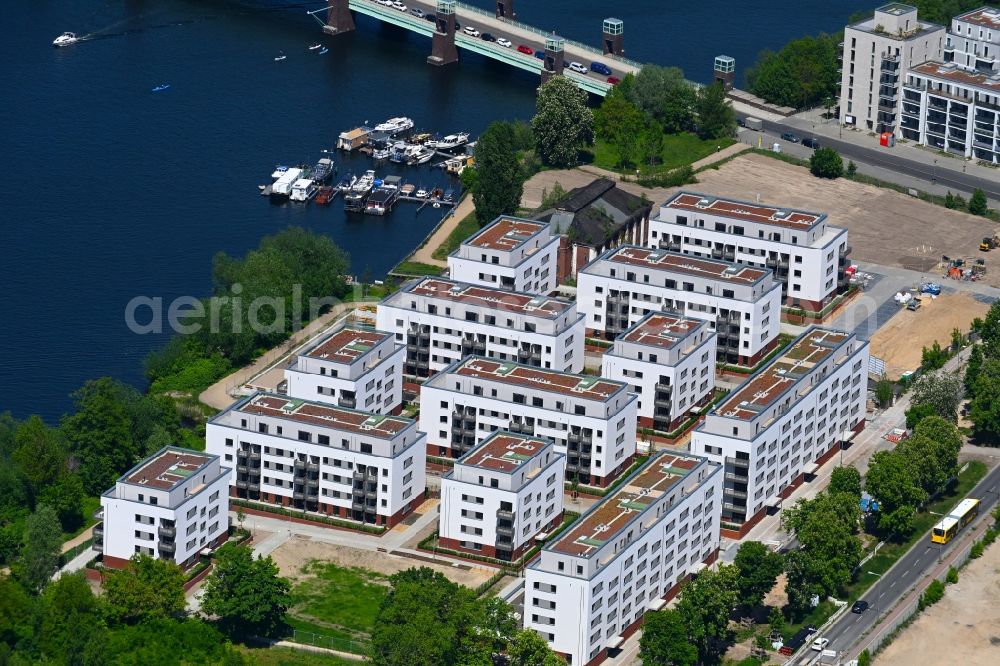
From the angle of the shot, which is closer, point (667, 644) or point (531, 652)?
point (531, 652)

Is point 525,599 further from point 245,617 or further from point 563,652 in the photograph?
point 245,617

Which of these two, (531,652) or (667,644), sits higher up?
(531,652)

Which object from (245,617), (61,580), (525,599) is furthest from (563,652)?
(61,580)

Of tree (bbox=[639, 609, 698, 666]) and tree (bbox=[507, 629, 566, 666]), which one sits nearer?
tree (bbox=[507, 629, 566, 666])

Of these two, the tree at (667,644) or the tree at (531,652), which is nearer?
the tree at (531,652)
